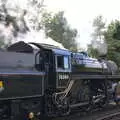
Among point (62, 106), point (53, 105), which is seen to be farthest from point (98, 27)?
point (53, 105)

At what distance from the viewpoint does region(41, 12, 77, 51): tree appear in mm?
44350

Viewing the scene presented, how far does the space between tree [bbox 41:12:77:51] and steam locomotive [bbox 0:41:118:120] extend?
26.3 metres

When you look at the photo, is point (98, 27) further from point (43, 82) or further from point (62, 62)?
point (43, 82)

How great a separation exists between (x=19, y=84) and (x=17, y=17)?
1513cm

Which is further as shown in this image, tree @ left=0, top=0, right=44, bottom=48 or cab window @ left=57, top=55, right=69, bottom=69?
tree @ left=0, top=0, right=44, bottom=48

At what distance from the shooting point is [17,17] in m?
25.5

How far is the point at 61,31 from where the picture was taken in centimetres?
4872

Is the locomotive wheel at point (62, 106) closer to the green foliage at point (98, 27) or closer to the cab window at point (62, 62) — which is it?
the cab window at point (62, 62)

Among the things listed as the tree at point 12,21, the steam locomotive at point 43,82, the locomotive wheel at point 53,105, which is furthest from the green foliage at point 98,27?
the locomotive wheel at point 53,105

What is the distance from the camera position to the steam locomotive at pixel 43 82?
10.7m

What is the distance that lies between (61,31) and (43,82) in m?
36.7

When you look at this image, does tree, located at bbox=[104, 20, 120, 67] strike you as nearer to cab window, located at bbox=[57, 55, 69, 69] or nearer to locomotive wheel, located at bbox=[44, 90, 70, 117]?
cab window, located at bbox=[57, 55, 69, 69]

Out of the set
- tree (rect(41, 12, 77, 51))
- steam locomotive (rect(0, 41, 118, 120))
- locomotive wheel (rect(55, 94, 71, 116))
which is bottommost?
locomotive wheel (rect(55, 94, 71, 116))

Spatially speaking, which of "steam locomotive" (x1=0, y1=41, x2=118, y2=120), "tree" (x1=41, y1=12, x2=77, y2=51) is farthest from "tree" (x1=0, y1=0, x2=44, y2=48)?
"tree" (x1=41, y1=12, x2=77, y2=51)
